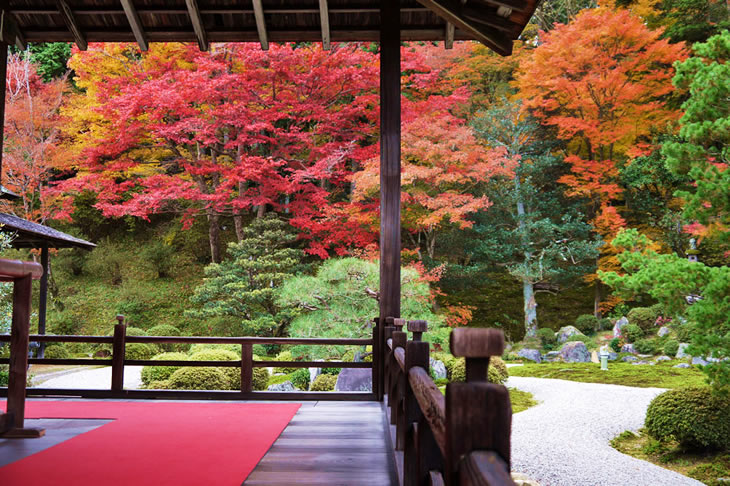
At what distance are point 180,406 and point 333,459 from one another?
1.85 m

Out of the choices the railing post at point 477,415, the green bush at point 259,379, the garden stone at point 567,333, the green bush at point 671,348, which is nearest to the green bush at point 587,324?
the garden stone at point 567,333

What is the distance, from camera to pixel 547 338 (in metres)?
11.7

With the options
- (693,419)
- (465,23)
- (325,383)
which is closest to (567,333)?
(325,383)

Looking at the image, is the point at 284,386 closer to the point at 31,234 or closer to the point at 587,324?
the point at 31,234

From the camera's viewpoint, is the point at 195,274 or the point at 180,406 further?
the point at 195,274

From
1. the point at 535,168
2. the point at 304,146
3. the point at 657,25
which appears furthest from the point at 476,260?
the point at 657,25

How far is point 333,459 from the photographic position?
8.81 feet

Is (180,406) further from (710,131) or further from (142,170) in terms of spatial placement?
(142,170)

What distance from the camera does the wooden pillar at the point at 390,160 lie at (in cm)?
382

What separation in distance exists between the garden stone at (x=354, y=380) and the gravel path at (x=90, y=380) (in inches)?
138

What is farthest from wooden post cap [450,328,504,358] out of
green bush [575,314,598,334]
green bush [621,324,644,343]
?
green bush [575,314,598,334]

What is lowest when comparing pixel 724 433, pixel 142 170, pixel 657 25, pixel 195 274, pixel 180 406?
pixel 724 433

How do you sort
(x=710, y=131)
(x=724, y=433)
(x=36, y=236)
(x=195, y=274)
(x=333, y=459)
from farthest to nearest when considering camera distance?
1. (x=195, y=274)
2. (x=36, y=236)
3. (x=724, y=433)
4. (x=710, y=131)
5. (x=333, y=459)

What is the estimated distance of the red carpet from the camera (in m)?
2.40
